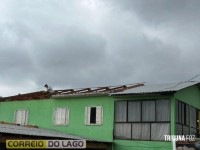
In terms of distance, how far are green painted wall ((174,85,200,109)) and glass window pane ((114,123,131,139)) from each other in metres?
3.63

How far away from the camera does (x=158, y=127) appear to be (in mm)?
23094

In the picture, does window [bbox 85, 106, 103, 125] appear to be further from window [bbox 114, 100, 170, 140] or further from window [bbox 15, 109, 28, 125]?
window [bbox 15, 109, 28, 125]

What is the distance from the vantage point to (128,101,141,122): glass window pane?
78.9 ft

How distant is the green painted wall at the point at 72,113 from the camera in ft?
82.6

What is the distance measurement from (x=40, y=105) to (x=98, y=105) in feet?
17.0

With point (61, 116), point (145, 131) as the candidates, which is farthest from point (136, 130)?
point (61, 116)

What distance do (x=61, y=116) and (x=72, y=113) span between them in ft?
3.07

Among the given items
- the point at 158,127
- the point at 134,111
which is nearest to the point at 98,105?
the point at 134,111

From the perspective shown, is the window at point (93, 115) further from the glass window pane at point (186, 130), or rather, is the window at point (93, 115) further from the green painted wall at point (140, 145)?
the glass window pane at point (186, 130)

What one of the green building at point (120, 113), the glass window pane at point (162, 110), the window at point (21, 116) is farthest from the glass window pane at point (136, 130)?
the window at point (21, 116)

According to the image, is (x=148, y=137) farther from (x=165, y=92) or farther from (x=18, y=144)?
(x=18, y=144)

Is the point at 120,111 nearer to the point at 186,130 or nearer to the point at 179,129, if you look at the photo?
the point at 179,129

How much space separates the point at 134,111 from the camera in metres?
24.2

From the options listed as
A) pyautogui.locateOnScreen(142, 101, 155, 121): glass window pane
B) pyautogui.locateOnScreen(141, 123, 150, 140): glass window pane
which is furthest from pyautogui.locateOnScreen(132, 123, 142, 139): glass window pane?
pyautogui.locateOnScreen(142, 101, 155, 121): glass window pane
